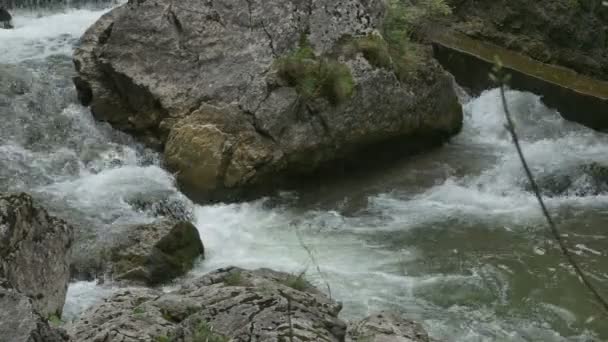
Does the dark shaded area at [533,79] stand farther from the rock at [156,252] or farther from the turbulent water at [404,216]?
the rock at [156,252]

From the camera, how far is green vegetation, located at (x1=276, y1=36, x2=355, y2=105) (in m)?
9.34

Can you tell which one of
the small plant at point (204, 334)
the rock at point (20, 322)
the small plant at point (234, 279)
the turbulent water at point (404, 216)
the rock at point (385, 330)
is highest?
the rock at point (20, 322)

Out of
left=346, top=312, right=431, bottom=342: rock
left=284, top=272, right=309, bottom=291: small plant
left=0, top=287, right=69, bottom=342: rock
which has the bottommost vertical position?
left=346, top=312, right=431, bottom=342: rock

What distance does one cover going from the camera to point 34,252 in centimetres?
460

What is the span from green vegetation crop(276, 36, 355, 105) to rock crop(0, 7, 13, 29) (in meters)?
5.71

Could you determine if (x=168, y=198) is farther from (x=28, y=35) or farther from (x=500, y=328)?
(x=28, y=35)

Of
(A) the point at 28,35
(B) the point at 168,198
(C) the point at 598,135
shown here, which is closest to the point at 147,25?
(B) the point at 168,198

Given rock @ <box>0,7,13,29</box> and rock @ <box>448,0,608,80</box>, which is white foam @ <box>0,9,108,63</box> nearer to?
rock @ <box>0,7,13,29</box>

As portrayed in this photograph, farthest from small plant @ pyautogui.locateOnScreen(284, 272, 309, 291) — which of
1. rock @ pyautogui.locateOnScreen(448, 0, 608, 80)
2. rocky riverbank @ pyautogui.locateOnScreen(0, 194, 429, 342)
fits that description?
rock @ pyautogui.locateOnScreen(448, 0, 608, 80)

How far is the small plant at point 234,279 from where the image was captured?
5.18 metres

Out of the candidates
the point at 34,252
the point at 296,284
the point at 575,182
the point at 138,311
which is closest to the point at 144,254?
the point at 296,284

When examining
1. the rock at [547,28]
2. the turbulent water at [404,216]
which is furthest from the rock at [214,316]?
the rock at [547,28]

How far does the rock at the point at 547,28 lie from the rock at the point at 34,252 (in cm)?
886

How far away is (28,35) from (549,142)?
7.90 metres
